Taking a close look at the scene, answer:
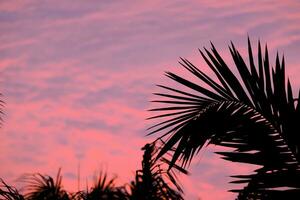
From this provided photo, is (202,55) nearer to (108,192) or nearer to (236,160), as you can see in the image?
(236,160)

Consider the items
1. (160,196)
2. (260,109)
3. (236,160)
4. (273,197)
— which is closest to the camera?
(273,197)

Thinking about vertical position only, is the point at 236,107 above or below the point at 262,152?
above

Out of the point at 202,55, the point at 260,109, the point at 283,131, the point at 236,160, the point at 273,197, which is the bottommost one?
the point at 273,197

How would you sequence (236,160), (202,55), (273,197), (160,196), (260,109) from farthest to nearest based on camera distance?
(160,196), (202,55), (260,109), (236,160), (273,197)

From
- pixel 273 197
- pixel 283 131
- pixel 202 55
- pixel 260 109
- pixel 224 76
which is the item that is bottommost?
pixel 273 197

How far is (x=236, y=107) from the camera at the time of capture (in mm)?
3109

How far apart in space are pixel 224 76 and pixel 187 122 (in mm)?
399

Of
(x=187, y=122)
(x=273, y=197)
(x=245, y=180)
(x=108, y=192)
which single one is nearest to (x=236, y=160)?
(x=245, y=180)

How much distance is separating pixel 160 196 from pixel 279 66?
2.46m

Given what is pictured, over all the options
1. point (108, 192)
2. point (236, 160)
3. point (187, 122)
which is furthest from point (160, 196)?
point (236, 160)

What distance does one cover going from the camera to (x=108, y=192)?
5.21m

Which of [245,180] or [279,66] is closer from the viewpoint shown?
[245,180]

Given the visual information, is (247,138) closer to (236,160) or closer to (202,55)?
(236,160)

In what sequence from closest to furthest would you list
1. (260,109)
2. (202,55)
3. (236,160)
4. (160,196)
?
1. (236,160)
2. (260,109)
3. (202,55)
4. (160,196)
